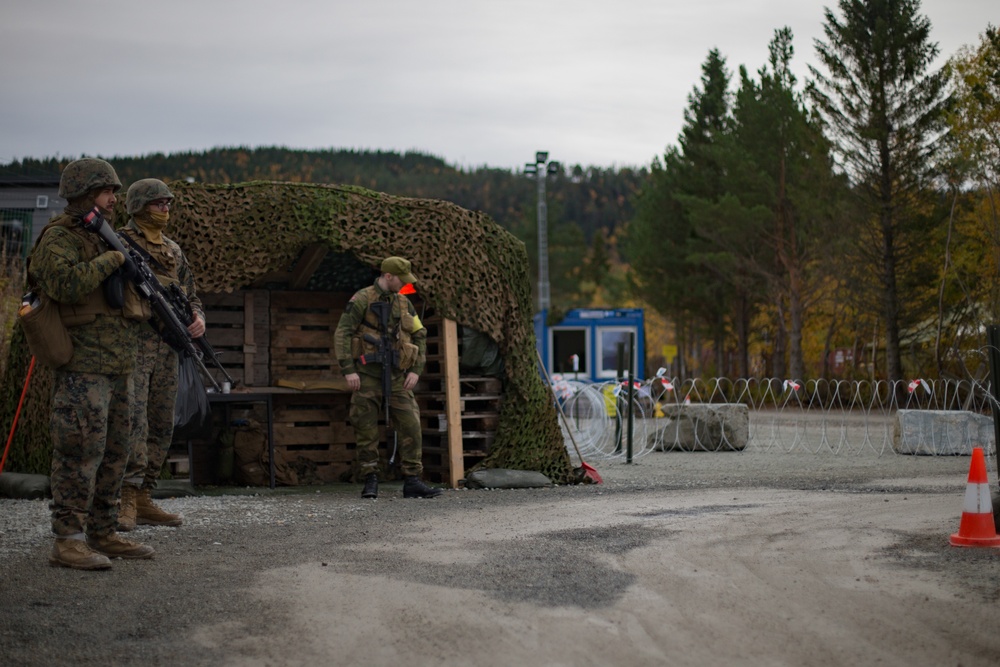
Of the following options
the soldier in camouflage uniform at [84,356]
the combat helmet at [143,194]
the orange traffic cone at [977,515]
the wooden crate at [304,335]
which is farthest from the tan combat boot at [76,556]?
the wooden crate at [304,335]

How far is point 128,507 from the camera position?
7.38 m

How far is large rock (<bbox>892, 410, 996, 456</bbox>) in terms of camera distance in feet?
50.6

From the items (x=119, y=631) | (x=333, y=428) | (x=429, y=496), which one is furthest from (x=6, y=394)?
(x=119, y=631)

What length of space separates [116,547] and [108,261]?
1.62 metres

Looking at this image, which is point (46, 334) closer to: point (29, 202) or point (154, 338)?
point (154, 338)

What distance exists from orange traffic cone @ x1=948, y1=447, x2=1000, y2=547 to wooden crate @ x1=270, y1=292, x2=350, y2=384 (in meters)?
7.22

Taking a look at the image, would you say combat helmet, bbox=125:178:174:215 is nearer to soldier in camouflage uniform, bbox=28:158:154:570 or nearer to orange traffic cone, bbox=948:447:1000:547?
soldier in camouflage uniform, bbox=28:158:154:570

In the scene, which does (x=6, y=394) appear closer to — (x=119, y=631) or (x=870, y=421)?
(x=119, y=631)

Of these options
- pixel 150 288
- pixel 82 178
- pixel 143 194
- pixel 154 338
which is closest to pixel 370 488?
pixel 154 338

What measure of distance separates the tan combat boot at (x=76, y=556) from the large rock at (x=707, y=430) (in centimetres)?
1181

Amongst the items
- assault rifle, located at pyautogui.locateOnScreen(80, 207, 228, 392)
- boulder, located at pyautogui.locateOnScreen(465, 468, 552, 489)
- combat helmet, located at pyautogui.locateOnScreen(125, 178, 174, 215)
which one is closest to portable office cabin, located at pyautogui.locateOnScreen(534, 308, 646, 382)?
boulder, located at pyautogui.locateOnScreen(465, 468, 552, 489)

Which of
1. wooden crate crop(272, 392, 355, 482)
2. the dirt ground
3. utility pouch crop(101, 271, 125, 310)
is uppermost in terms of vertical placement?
utility pouch crop(101, 271, 125, 310)

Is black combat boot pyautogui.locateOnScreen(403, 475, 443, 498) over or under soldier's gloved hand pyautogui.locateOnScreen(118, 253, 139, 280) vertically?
under

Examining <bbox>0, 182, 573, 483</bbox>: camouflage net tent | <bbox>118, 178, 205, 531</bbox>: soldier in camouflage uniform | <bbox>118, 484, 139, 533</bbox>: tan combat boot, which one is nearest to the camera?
<bbox>118, 178, 205, 531</bbox>: soldier in camouflage uniform
